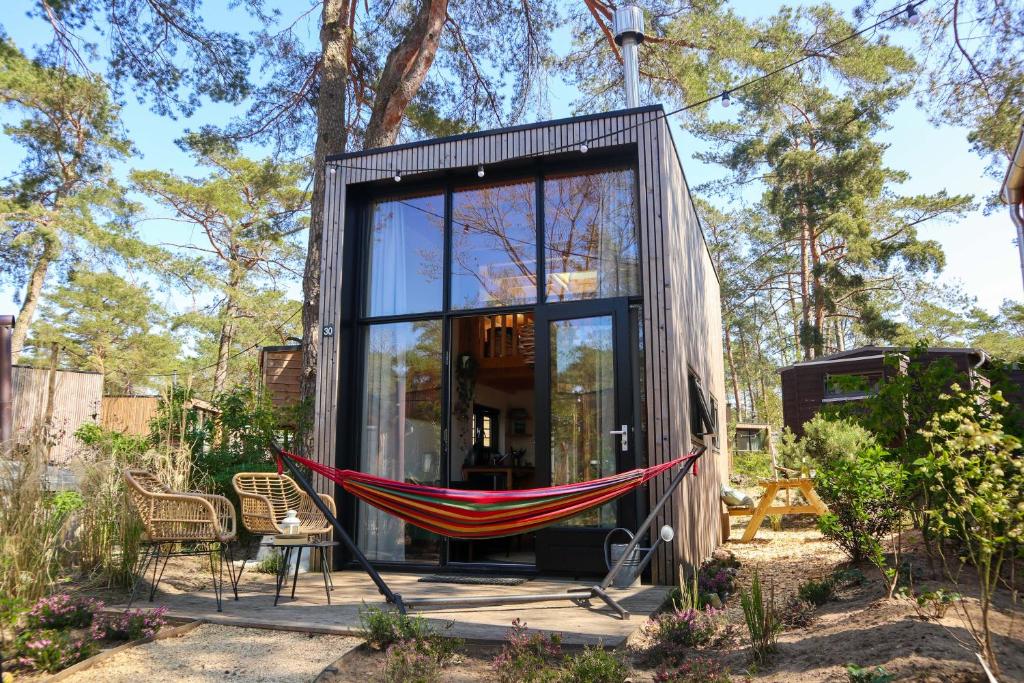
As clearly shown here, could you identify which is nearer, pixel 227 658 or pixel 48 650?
pixel 48 650

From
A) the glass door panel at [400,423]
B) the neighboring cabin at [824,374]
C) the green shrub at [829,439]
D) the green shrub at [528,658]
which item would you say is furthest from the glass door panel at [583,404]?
the neighboring cabin at [824,374]

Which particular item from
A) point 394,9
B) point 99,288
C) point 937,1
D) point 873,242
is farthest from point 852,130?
point 99,288

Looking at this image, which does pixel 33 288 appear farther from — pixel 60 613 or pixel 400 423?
pixel 60 613

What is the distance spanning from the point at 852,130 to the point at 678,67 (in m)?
9.40

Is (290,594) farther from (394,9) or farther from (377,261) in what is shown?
(394,9)

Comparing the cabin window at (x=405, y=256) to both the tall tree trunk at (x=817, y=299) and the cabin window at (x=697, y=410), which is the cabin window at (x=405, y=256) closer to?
Answer: the cabin window at (x=697, y=410)

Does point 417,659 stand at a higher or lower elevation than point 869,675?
lower

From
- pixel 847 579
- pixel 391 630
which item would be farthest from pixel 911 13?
pixel 391 630

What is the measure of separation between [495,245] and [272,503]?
2.51 m

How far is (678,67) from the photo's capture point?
9961 mm

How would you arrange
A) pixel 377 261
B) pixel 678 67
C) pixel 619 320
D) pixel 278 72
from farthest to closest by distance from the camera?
1. pixel 278 72
2. pixel 678 67
3. pixel 377 261
4. pixel 619 320

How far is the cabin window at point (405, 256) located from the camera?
5852mm

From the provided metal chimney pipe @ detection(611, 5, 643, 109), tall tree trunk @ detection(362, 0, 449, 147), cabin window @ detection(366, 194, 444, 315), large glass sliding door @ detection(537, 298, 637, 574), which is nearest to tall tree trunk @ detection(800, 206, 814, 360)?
tall tree trunk @ detection(362, 0, 449, 147)

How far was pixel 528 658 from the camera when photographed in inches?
104
